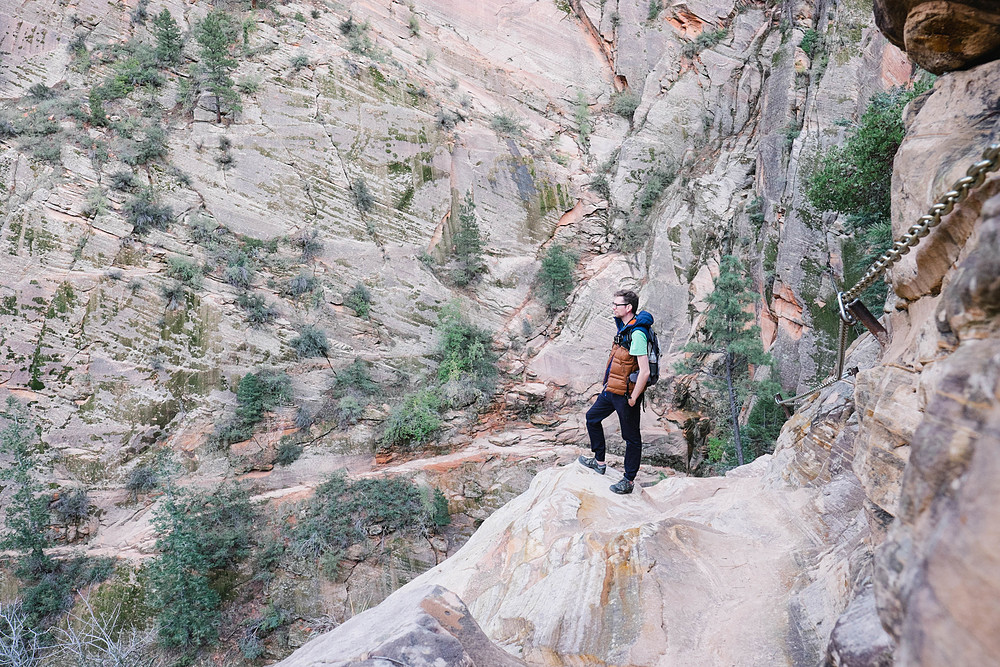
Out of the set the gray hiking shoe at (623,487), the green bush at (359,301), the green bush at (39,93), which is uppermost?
the gray hiking shoe at (623,487)

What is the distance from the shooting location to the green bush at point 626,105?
20047 millimetres

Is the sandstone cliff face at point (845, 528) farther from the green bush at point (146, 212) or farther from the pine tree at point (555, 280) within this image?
the green bush at point (146, 212)

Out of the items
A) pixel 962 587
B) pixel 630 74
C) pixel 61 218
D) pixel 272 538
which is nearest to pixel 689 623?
pixel 962 587

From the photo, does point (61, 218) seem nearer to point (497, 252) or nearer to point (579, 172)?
point (497, 252)

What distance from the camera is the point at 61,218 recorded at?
42.8ft

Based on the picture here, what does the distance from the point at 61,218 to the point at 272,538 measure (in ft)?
32.8

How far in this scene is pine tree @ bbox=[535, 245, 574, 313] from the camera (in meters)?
16.4

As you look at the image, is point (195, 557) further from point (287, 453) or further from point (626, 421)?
point (626, 421)

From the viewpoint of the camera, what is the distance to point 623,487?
510cm

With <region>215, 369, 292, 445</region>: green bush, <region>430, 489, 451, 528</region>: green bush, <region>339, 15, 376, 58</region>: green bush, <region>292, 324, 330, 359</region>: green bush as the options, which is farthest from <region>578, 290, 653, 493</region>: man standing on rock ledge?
<region>339, 15, 376, 58</region>: green bush

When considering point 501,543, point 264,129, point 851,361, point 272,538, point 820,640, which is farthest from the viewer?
point 264,129

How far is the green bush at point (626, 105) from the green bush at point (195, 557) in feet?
61.4

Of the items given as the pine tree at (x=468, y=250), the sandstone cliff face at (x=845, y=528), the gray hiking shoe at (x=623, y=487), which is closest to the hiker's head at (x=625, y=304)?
Result: the gray hiking shoe at (x=623, y=487)

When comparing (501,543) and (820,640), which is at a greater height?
(820,640)
